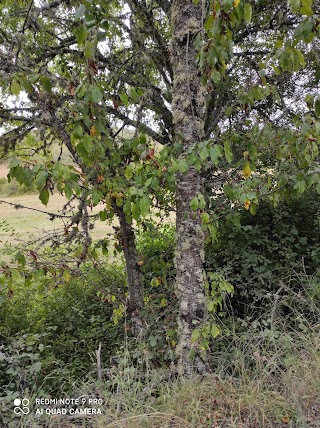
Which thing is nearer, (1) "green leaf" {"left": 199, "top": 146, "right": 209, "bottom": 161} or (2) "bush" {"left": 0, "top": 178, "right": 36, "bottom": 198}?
(2) "bush" {"left": 0, "top": 178, "right": 36, "bottom": 198}

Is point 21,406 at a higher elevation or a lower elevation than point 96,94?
lower

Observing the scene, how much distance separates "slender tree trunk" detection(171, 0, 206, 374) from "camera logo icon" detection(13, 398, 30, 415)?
3.23 feet

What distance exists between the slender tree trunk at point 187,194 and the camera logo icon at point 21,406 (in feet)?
3.23

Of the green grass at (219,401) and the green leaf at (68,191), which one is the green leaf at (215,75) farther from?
→ the green grass at (219,401)

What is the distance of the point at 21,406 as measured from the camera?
6.75ft

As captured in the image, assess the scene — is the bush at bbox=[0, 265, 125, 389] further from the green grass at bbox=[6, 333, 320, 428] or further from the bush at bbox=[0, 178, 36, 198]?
the green grass at bbox=[6, 333, 320, 428]

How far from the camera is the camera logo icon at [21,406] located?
198 cm

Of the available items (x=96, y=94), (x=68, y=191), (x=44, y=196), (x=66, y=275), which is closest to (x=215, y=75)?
(x=96, y=94)

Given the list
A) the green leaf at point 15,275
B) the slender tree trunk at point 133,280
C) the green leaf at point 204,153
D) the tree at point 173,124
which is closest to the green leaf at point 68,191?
the tree at point 173,124

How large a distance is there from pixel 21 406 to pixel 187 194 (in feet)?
5.50

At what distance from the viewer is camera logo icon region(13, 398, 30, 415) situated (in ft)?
6.49

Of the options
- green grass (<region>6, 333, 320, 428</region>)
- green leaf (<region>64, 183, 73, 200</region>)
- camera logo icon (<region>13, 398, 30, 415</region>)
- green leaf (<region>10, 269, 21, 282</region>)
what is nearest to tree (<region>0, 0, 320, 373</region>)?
green leaf (<region>64, 183, 73, 200</region>)

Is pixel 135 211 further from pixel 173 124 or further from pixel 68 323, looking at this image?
pixel 68 323

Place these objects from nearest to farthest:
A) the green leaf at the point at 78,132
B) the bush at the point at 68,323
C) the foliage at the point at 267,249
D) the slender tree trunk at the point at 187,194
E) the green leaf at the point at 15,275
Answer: the green leaf at the point at 78,132
the green leaf at the point at 15,275
the slender tree trunk at the point at 187,194
the bush at the point at 68,323
the foliage at the point at 267,249
